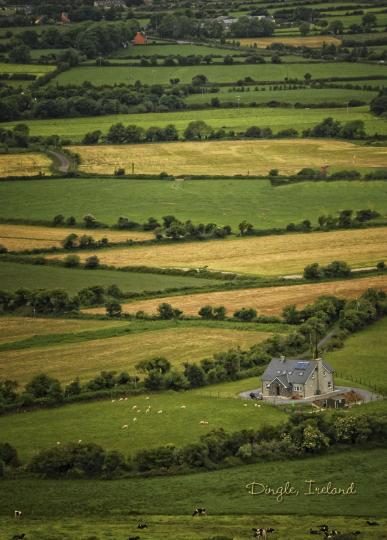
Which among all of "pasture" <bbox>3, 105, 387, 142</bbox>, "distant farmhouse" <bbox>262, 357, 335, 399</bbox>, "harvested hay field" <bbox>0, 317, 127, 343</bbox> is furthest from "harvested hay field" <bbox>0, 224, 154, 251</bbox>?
"distant farmhouse" <bbox>262, 357, 335, 399</bbox>

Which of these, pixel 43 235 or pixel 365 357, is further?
pixel 43 235

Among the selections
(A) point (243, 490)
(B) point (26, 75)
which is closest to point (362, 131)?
(B) point (26, 75)

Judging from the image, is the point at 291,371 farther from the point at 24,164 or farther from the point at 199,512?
the point at 24,164

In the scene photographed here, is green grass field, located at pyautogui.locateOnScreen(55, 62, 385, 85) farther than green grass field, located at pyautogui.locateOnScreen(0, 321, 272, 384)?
Yes

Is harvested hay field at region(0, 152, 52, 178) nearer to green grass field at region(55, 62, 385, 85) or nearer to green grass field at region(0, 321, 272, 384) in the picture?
green grass field at region(55, 62, 385, 85)

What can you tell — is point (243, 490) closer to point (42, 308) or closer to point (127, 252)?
point (42, 308)

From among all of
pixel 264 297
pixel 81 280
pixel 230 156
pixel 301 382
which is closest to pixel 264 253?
pixel 264 297

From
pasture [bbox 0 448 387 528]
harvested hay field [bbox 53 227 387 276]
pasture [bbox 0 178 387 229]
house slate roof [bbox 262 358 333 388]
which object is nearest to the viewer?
pasture [bbox 0 448 387 528]
